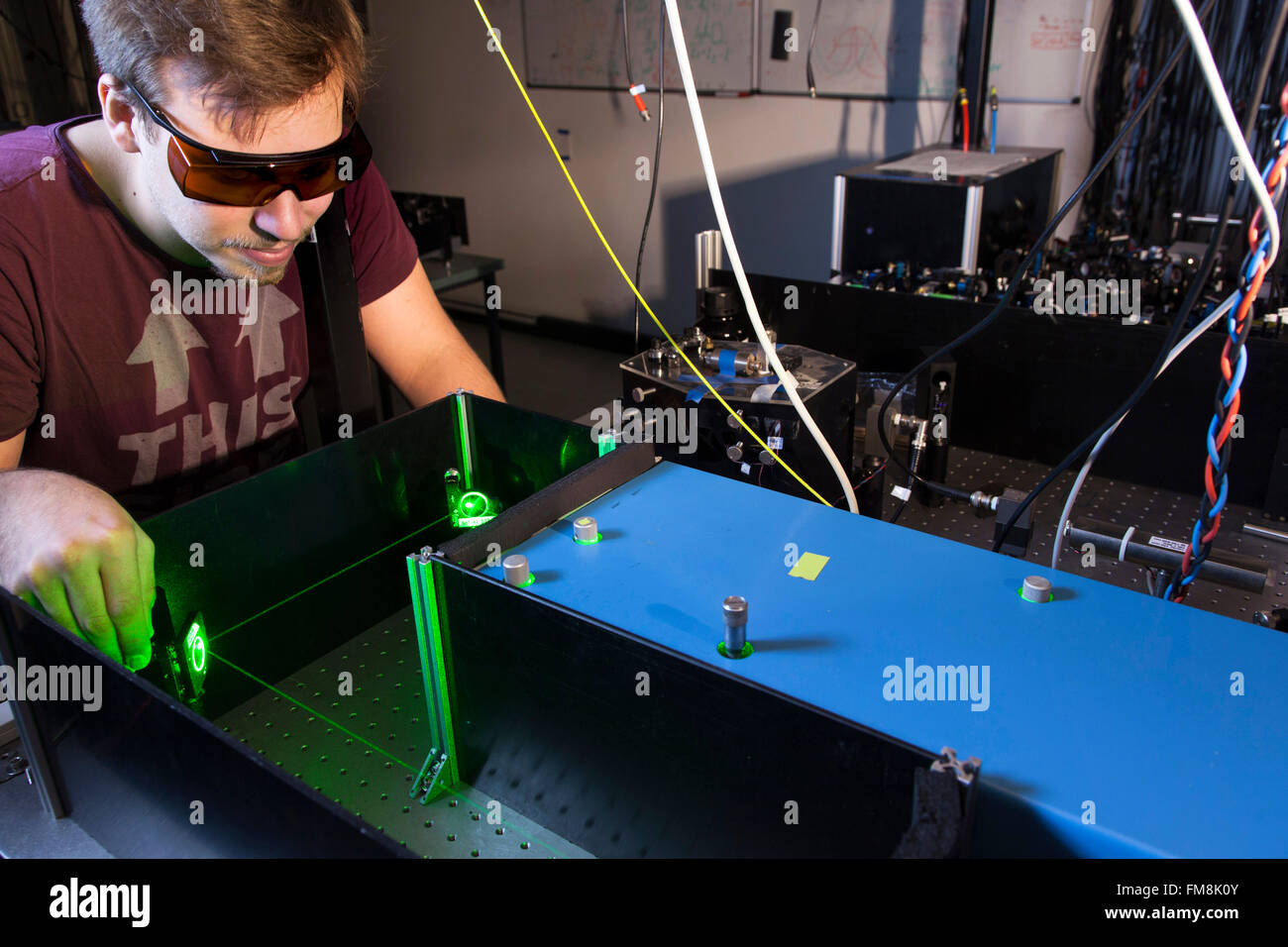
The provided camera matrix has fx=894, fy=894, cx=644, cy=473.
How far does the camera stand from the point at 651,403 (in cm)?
110

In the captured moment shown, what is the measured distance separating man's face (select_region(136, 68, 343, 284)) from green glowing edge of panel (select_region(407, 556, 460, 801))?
41cm

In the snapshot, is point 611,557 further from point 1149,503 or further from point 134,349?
point 1149,503

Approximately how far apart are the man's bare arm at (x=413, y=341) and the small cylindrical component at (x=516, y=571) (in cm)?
67

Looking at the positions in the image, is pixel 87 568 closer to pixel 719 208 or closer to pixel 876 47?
pixel 719 208

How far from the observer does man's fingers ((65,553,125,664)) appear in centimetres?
69

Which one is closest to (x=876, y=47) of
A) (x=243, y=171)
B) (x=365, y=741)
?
(x=243, y=171)

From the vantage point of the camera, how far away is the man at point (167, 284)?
76 centimetres

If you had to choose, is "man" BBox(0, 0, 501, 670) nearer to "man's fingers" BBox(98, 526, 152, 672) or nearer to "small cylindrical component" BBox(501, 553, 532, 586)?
"man's fingers" BBox(98, 526, 152, 672)

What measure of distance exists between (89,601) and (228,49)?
48cm

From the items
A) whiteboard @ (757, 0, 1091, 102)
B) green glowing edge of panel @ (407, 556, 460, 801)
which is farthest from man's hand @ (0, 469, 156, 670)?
whiteboard @ (757, 0, 1091, 102)

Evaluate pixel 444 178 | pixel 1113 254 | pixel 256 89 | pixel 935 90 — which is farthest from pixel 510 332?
pixel 256 89

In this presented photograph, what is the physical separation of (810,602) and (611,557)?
166 mm

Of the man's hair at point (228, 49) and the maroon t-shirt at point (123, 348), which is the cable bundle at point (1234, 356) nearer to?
the man's hair at point (228, 49)

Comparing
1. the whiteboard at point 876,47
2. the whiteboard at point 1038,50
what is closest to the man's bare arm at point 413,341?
the whiteboard at point 1038,50
